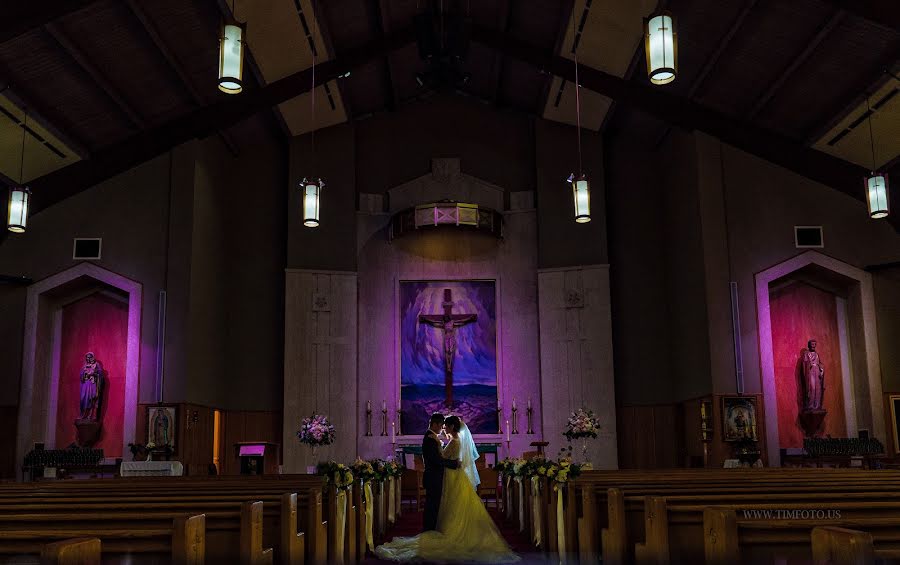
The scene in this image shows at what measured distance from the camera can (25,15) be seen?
8734 mm

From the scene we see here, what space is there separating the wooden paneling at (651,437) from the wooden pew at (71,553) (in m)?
14.6

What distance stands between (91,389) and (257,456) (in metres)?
2.93

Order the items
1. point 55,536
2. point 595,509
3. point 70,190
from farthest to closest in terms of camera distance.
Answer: point 70,190 < point 595,509 < point 55,536

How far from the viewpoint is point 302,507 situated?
17.7 feet

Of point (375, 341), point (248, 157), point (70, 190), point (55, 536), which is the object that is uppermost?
point (248, 157)

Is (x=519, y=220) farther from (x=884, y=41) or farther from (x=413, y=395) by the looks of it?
(x=884, y=41)

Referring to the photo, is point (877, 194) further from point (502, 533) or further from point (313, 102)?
point (313, 102)

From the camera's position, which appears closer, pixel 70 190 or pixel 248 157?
pixel 70 190

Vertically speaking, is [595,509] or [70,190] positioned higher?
[70,190]

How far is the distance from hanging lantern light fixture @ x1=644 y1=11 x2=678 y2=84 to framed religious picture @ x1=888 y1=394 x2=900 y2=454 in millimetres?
9546

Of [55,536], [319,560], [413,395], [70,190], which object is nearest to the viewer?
[55,536]

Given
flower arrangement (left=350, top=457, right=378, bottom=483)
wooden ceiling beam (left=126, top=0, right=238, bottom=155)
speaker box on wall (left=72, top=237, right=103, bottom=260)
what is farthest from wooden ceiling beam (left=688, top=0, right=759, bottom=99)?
speaker box on wall (left=72, top=237, right=103, bottom=260)

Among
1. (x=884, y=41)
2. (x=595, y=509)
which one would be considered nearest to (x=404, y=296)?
(x=884, y=41)

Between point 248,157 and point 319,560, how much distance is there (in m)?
12.9
